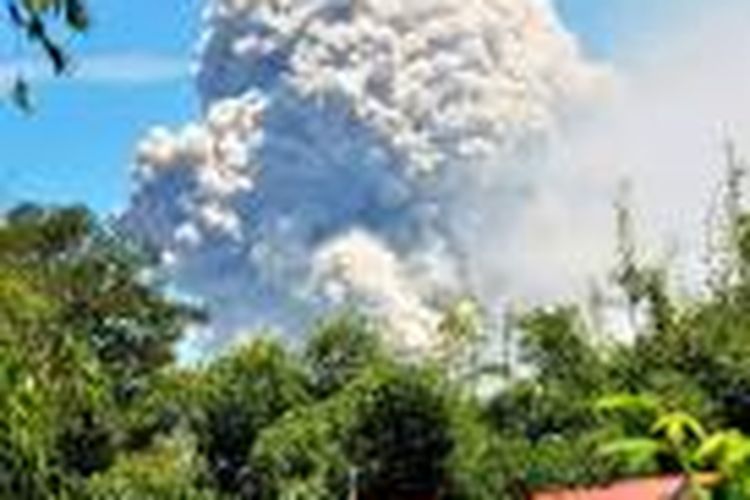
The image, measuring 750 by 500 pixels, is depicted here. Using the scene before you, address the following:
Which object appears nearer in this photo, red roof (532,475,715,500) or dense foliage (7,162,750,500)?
red roof (532,475,715,500)

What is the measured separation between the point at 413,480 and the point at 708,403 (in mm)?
12113

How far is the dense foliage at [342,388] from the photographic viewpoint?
102 meters

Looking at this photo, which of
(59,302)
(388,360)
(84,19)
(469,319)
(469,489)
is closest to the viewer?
(84,19)

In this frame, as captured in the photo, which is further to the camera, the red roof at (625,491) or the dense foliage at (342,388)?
the dense foliage at (342,388)

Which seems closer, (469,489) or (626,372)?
(469,489)

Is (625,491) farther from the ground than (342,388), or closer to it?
closer to it

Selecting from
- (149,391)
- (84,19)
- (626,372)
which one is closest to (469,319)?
(149,391)

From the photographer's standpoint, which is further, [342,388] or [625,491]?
[342,388]

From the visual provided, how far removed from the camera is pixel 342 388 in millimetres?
123188

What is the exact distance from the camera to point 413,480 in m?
103

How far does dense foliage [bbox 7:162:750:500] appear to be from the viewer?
102 m

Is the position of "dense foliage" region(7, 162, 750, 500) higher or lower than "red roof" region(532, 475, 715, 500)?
higher

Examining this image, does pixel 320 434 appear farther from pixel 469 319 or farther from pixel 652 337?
pixel 469 319

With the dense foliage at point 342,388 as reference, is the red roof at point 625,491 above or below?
below
